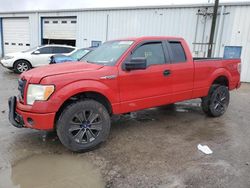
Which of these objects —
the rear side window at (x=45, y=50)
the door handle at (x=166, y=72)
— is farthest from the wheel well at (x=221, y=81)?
the rear side window at (x=45, y=50)

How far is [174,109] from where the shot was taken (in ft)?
21.8

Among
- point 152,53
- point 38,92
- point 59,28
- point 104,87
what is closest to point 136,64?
point 104,87

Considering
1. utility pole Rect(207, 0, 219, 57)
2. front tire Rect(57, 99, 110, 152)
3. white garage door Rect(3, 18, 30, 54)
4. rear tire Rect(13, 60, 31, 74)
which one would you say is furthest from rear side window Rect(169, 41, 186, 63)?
white garage door Rect(3, 18, 30, 54)

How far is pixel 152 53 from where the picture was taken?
468cm

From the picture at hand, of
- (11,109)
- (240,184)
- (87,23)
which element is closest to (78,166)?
(11,109)

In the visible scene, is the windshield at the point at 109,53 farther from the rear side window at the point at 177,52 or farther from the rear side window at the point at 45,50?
the rear side window at the point at 45,50

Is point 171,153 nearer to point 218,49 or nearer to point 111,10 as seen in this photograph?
point 218,49

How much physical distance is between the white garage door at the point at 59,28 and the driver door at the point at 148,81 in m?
14.1

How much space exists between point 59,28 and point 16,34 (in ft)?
15.9

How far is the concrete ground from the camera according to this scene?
312 centimetres

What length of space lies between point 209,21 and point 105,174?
1159cm

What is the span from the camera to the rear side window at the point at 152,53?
452 cm

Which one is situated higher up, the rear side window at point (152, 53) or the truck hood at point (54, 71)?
the rear side window at point (152, 53)

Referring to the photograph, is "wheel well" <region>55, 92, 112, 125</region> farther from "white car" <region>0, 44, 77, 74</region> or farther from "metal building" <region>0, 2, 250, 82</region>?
"metal building" <region>0, 2, 250, 82</region>
